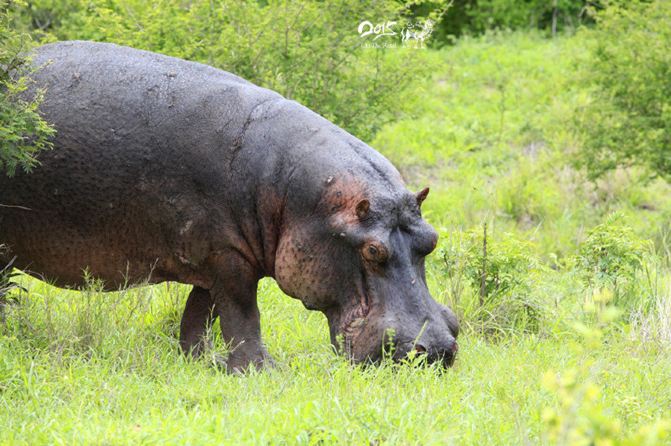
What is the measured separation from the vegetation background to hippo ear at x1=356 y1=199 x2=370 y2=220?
2.47 ft

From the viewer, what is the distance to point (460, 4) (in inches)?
823

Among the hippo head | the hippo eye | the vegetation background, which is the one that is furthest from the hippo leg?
the hippo eye

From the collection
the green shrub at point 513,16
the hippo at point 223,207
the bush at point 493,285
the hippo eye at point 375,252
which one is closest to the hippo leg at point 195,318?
the hippo at point 223,207

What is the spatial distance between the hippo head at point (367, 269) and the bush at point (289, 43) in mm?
4036

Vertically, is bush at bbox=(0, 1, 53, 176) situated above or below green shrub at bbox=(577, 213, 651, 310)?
above

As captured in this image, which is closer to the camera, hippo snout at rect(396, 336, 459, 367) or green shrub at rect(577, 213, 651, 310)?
hippo snout at rect(396, 336, 459, 367)

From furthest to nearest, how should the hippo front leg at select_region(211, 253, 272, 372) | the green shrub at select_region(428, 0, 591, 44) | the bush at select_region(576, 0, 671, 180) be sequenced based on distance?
the green shrub at select_region(428, 0, 591, 44) → the bush at select_region(576, 0, 671, 180) → the hippo front leg at select_region(211, 253, 272, 372)

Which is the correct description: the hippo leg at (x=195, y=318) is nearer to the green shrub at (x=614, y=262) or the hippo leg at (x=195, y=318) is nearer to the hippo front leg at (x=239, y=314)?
the hippo front leg at (x=239, y=314)

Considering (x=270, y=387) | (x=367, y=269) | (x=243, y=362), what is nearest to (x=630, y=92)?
(x=367, y=269)

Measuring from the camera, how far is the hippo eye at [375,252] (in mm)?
5477

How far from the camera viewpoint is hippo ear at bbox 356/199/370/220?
18.0 feet

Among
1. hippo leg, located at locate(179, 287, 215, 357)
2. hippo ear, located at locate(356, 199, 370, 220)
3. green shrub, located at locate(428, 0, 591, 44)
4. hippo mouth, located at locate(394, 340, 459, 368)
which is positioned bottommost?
green shrub, located at locate(428, 0, 591, 44)

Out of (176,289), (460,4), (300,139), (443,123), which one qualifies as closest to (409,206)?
(300,139)

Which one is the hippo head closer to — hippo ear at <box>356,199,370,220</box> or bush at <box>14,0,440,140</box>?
hippo ear at <box>356,199,370,220</box>
